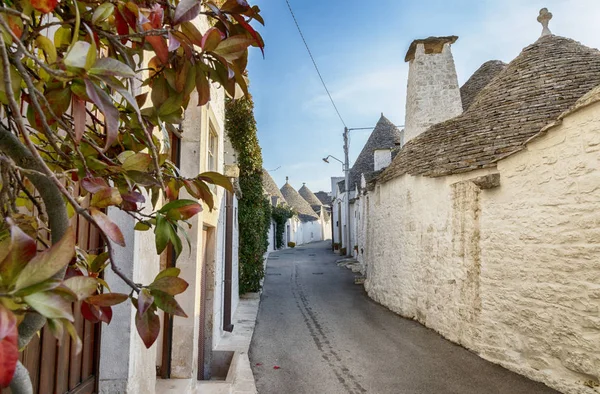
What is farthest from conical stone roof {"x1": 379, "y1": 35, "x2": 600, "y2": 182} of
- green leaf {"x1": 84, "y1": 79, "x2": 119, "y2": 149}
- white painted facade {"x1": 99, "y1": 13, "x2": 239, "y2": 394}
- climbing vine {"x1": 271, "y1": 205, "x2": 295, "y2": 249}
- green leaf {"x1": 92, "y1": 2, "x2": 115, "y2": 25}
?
climbing vine {"x1": 271, "y1": 205, "x2": 295, "y2": 249}

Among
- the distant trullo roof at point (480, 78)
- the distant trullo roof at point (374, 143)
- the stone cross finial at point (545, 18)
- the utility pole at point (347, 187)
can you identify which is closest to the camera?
the stone cross finial at point (545, 18)

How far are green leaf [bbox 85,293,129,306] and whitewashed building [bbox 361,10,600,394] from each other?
565 centimetres

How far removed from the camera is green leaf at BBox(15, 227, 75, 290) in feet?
1.75

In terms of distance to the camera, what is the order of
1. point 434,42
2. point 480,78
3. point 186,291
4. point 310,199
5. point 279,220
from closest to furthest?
1. point 186,291
2. point 434,42
3. point 480,78
4. point 279,220
5. point 310,199

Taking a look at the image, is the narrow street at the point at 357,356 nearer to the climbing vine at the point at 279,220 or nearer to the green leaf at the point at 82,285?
the green leaf at the point at 82,285

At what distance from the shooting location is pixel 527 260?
19.1 feet

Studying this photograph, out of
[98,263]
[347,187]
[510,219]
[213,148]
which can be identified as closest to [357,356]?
[510,219]

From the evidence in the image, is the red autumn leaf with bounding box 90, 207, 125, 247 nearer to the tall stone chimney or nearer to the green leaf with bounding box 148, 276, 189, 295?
the green leaf with bounding box 148, 276, 189, 295

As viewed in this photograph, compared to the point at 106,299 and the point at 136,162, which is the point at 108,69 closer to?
the point at 136,162

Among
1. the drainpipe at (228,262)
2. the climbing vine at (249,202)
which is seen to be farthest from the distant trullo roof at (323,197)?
the drainpipe at (228,262)

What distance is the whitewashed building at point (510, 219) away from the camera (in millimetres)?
5020

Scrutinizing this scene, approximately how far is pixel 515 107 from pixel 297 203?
37.5 meters

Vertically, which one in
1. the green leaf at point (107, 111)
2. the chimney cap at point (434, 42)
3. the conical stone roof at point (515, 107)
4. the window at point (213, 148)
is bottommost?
the green leaf at point (107, 111)

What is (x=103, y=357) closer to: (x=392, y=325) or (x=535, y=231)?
(x=535, y=231)
